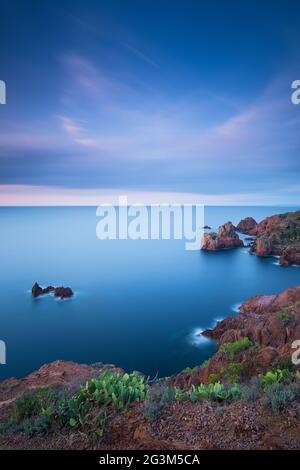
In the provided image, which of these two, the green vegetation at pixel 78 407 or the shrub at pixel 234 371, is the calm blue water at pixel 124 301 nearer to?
the shrub at pixel 234 371

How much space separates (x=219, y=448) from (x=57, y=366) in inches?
383

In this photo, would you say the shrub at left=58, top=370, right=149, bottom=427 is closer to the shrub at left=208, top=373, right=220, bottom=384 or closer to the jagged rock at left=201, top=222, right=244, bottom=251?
the shrub at left=208, top=373, right=220, bottom=384

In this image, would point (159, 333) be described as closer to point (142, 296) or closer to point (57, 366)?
point (142, 296)

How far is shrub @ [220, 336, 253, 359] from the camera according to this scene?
33.4 feet

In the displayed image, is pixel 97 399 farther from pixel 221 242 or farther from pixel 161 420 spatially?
pixel 221 242

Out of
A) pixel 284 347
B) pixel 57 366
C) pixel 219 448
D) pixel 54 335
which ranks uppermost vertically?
pixel 219 448

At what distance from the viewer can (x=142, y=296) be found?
1029 inches

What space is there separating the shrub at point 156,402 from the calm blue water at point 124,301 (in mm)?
12960

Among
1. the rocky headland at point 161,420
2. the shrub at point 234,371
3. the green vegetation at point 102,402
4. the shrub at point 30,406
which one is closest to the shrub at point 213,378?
the shrub at point 234,371

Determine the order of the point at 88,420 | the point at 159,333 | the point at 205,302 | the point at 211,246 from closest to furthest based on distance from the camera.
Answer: the point at 88,420
the point at 159,333
the point at 205,302
the point at 211,246

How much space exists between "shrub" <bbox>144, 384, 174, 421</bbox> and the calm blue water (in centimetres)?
1296

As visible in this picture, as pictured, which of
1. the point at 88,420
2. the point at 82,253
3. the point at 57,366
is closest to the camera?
the point at 88,420

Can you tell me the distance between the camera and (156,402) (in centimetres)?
398

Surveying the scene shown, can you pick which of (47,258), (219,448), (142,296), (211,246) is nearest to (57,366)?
(219,448)
